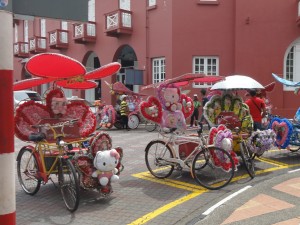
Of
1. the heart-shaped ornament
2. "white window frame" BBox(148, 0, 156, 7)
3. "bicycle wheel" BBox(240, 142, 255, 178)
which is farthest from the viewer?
"white window frame" BBox(148, 0, 156, 7)

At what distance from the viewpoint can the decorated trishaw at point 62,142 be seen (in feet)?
18.9

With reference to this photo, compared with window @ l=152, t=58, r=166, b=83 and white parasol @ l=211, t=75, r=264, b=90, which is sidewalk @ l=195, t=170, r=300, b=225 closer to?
white parasol @ l=211, t=75, r=264, b=90

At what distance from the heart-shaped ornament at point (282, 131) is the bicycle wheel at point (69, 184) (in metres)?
5.41

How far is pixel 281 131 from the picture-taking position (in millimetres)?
8992

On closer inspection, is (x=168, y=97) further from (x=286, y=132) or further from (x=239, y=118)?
(x=286, y=132)

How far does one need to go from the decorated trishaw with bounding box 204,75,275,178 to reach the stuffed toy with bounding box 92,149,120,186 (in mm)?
2733

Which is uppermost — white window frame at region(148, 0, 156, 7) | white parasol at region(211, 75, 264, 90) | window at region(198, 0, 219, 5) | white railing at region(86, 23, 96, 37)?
Answer: white window frame at region(148, 0, 156, 7)

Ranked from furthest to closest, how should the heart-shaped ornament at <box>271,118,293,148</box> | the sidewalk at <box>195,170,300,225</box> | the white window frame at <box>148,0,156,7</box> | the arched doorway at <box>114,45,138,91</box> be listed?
the arched doorway at <box>114,45,138,91</box>
the white window frame at <box>148,0,156,7</box>
the heart-shaped ornament at <box>271,118,293,148</box>
the sidewalk at <box>195,170,300,225</box>

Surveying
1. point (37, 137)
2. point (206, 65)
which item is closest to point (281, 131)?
point (37, 137)

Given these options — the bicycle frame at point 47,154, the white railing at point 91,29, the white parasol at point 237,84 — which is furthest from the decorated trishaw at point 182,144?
the white railing at point 91,29

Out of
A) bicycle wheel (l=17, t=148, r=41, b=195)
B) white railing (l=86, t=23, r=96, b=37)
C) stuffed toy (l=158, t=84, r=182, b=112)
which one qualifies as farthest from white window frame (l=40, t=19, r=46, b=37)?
bicycle wheel (l=17, t=148, r=41, b=195)

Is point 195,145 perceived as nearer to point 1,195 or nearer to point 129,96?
point 1,195

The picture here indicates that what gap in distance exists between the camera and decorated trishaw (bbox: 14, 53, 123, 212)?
575 cm

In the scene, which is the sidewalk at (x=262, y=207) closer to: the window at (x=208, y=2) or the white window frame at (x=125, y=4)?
the window at (x=208, y=2)
